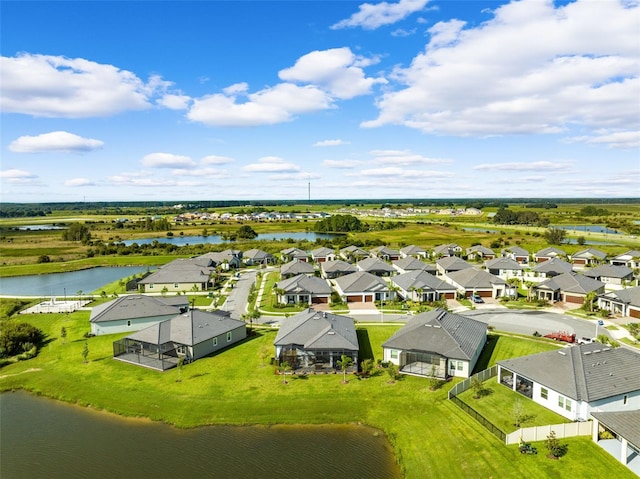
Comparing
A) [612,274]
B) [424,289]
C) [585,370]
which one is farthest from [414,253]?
[585,370]

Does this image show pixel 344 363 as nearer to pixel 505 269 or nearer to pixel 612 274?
pixel 505 269

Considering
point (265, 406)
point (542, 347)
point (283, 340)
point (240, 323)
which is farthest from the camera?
point (240, 323)

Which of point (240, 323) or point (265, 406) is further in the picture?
point (240, 323)

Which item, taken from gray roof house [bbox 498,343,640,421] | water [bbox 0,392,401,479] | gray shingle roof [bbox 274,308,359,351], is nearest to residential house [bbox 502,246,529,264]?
gray roof house [bbox 498,343,640,421]

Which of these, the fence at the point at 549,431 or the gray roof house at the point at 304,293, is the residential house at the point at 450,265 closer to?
the gray roof house at the point at 304,293

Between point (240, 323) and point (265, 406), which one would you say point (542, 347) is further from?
point (240, 323)

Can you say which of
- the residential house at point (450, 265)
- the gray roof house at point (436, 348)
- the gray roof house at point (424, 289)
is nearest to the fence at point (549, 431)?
the gray roof house at point (436, 348)

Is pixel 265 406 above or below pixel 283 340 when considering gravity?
A: below

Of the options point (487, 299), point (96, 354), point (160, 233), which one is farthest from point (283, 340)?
point (160, 233)
